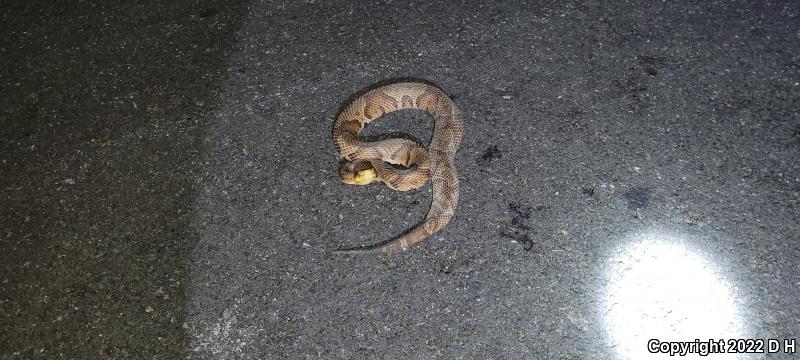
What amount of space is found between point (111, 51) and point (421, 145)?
3010 millimetres

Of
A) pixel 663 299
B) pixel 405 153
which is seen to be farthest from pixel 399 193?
pixel 663 299

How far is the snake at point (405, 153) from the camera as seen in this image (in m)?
3.70

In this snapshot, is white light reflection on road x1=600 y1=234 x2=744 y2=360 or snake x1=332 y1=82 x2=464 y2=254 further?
snake x1=332 y1=82 x2=464 y2=254

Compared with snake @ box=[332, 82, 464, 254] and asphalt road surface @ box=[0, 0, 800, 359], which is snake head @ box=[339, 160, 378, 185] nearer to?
snake @ box=[332, 82, 464, 254]

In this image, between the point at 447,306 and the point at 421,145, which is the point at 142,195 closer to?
the point at 421,145

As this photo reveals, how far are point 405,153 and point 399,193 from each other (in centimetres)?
30

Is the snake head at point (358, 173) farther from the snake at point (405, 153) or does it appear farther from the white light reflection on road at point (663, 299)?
the white light reflection on road at point (663, 299)

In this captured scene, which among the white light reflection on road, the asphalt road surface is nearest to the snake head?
the asphalt road surface

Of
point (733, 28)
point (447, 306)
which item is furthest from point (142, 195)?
point (733, 28)

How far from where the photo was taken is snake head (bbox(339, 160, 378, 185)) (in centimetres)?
387

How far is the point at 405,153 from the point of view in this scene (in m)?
4.05

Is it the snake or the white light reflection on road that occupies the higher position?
the snake

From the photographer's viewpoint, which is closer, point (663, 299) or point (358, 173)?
point (663, 299)

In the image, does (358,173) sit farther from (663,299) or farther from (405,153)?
(663,299)
